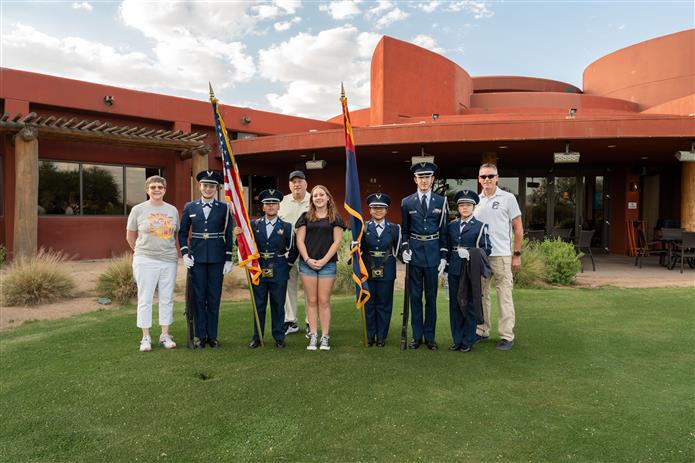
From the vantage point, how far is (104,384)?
3.43 meters

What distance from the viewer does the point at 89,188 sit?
11633 millimetres

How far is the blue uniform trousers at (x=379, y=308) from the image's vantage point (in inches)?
Result: 168

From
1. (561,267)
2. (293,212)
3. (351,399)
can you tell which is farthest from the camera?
(561,267)

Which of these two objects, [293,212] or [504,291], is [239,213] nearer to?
[293,212]

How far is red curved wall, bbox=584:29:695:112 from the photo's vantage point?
17109 millimetres

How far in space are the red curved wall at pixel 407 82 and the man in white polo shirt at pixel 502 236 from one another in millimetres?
10027

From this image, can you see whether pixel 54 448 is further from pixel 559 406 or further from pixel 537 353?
pixel 537 353

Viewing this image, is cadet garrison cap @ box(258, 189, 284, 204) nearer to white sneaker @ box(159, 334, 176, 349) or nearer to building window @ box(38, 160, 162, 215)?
white sneaker @ box(159, 334, 176, 349)

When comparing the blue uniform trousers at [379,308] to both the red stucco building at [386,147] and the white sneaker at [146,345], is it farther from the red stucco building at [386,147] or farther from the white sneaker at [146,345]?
the red stucco building at [386,147]

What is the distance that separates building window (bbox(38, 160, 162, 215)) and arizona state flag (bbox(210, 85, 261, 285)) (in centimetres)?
868

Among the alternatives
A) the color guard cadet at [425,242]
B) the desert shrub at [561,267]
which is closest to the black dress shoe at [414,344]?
the color guard cadet at [425,242]

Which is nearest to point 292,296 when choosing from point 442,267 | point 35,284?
point 442,267

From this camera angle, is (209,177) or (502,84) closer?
(209,177)

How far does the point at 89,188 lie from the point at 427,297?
1042 cm
